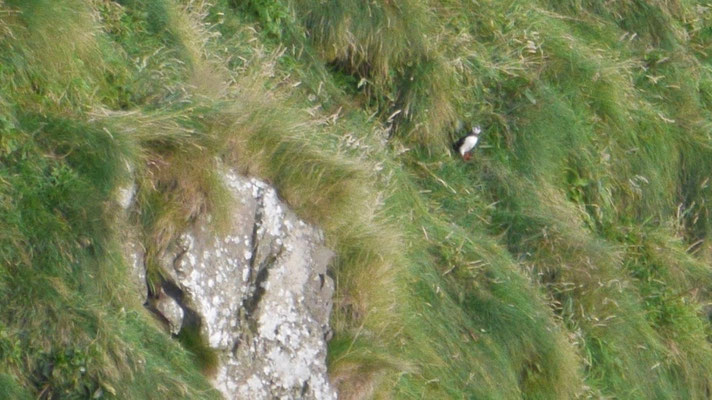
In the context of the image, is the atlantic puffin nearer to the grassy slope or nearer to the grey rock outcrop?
the grassy slope

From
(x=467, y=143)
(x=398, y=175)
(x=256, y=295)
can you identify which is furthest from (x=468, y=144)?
(x=256, y=295)

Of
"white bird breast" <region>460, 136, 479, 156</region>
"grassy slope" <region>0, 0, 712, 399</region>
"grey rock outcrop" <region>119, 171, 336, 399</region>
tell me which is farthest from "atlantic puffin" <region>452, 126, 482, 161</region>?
"grey rock outcrop" <region>119, 171, 336, 399</region>

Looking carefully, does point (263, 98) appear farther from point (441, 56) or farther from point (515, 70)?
point (515, 70)

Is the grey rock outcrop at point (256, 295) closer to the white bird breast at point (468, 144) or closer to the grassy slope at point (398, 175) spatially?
the grassy slope at point (398, 175)

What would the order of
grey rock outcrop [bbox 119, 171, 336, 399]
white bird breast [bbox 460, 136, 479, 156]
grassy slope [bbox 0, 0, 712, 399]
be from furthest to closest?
1. white bird breast [bbox 460, 136, 479, 156]
2. grey rock outcrop [bbox 119, 171, 336, 399]
3. grassy slope [bbox 0, 0, 712, 399]

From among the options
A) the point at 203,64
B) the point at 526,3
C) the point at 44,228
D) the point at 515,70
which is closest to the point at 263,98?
the point at 203,64

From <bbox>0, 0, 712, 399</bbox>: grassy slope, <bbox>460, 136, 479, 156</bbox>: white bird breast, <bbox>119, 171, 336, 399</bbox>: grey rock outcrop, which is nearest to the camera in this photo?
<bbox>0, 0, 712, 399</bbox>: grassy slope
